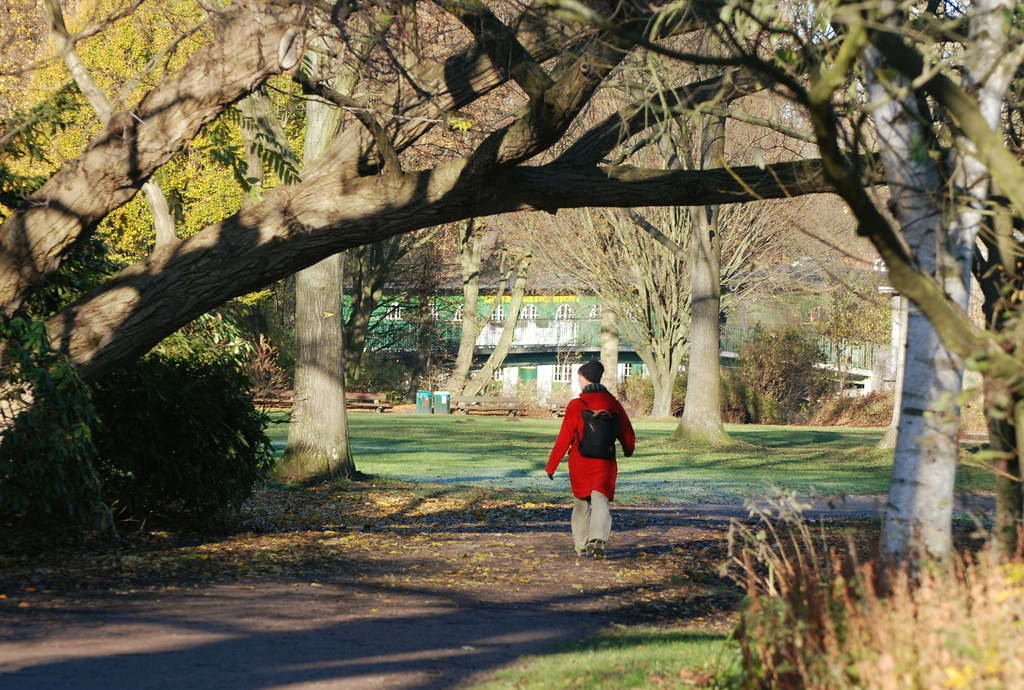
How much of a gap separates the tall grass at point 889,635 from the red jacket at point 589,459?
4207mm

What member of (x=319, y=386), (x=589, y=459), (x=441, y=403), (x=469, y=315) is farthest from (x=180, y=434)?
(x=469, y=315)

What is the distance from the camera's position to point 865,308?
4331cm

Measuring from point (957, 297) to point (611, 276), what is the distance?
31.6 meters

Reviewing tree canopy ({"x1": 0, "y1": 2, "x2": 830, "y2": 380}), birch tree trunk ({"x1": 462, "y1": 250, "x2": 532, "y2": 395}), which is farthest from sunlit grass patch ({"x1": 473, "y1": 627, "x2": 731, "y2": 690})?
birch tree trunk ({"x1": 462, "y1": 250, "x2": 532, "y2": 395})

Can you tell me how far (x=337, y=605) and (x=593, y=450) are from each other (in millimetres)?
2834

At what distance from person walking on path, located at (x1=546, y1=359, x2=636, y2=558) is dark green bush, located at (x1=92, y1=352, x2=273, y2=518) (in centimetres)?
321

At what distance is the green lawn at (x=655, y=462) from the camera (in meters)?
17.1

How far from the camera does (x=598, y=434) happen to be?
895 cm

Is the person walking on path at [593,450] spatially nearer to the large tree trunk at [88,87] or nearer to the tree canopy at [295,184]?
the tree canopy at [295,184]

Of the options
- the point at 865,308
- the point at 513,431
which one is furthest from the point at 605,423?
the point at 865,308

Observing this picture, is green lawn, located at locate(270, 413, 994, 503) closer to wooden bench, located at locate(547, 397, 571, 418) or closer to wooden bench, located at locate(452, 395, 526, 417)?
wooden bench, located at locate(547, 397, 571, 418)

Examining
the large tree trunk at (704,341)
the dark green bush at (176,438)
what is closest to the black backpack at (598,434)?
the dark green bush at (176,438)

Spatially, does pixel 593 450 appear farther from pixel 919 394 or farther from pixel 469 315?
pixel 469 315

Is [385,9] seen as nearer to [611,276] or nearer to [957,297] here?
[957,297]
